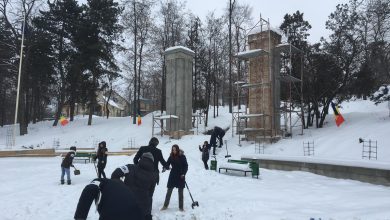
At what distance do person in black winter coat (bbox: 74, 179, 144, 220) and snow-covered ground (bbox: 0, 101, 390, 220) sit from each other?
16.6ft

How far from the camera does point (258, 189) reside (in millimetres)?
12250

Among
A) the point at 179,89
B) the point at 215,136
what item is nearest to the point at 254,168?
the point at 215,136

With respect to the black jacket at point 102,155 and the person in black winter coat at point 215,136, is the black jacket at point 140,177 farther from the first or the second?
the person in black winter coat at point 215,136

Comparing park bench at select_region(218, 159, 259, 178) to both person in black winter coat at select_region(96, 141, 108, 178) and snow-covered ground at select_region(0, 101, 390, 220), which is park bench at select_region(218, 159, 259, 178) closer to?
snow-covered ground at select_region(0, 101, 390, 220)

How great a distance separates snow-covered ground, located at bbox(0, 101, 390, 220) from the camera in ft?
29.0

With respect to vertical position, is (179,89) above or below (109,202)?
above

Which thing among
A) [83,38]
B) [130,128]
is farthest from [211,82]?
[83,38]

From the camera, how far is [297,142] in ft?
70.0

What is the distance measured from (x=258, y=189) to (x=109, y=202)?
940 cm

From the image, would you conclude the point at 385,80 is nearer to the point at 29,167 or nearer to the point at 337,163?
the point at 337,163

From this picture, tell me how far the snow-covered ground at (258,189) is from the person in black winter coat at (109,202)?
16.6ft

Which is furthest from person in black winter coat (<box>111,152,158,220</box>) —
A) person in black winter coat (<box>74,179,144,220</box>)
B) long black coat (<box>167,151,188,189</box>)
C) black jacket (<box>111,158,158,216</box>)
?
long black coat (<box>167,151,188,189</box>)

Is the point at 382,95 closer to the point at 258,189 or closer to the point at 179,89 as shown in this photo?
the point at 258,189

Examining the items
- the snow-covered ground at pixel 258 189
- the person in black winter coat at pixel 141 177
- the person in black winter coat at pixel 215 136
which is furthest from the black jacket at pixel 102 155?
the person in black winter coat at pixel 215 136
